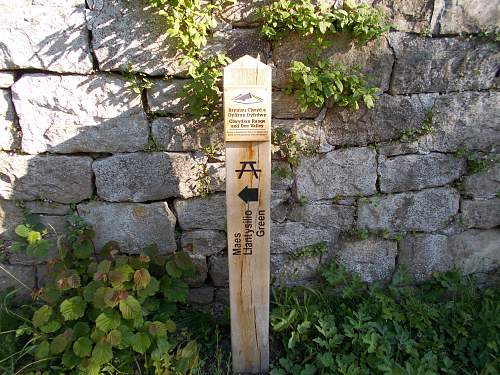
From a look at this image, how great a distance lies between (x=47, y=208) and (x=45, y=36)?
1011 mm

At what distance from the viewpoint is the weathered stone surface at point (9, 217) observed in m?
2.38

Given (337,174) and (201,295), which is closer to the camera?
(337,174)

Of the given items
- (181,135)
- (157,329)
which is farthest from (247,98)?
(157,329)

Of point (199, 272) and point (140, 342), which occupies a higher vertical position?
point (199, 272)

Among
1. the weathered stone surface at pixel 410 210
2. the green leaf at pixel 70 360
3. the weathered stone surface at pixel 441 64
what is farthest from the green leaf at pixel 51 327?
the weathered stone surface at pixel 441 64

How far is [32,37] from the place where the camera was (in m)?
2.09

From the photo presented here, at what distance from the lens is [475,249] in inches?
106

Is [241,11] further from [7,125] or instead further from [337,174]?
[7,125]

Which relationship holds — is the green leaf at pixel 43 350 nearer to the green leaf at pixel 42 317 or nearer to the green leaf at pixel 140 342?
the green leaf at pixel 42 317

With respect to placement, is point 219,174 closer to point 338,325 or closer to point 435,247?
point 338,325

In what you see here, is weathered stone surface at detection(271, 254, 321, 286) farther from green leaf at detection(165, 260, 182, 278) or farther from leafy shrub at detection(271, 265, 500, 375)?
green leaf at detection(165, 260, 182, 278)

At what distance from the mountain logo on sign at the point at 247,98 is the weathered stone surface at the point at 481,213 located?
1.73 m

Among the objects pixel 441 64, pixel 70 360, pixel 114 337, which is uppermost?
pixel 441 64

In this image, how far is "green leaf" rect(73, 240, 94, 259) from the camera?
2.29m
